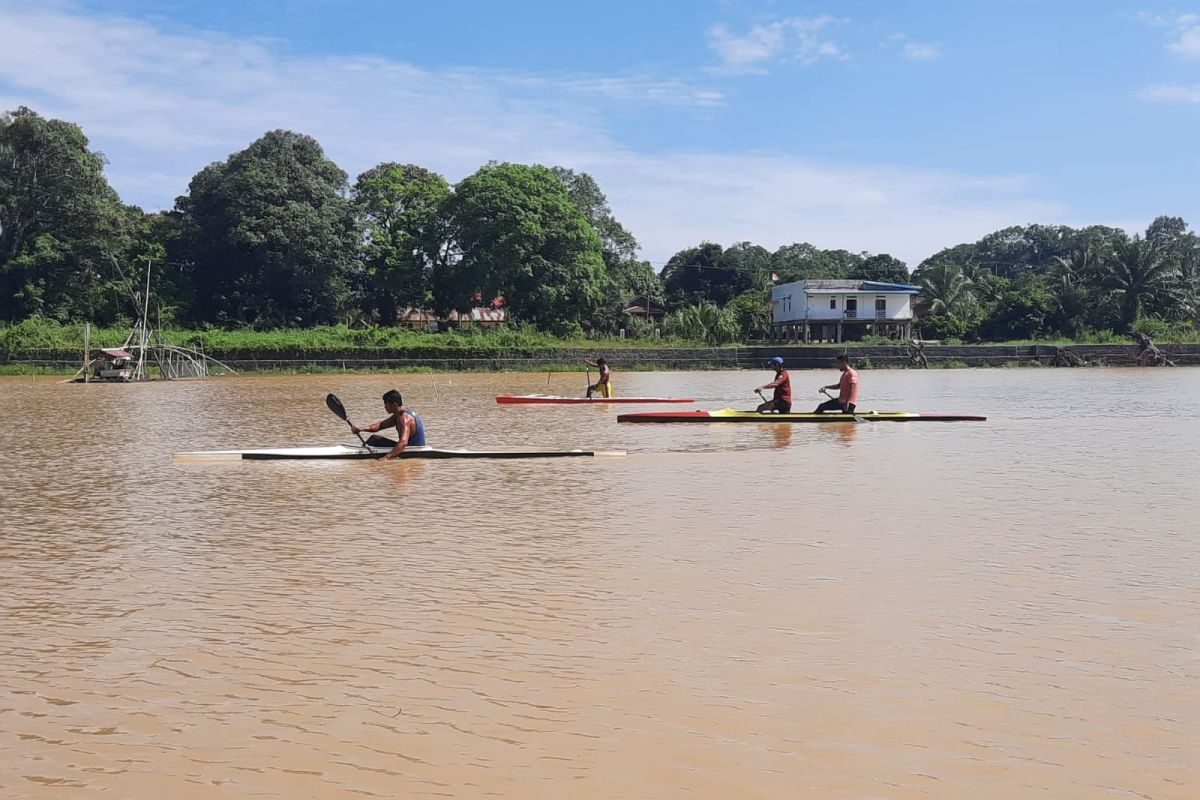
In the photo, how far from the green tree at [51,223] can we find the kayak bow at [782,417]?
117 ft

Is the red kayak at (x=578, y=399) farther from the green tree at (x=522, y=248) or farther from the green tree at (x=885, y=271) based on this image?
the green tree at (x=885, y=271)

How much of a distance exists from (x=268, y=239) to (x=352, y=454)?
37.0 metres

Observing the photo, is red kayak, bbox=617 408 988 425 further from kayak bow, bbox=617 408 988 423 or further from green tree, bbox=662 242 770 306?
green tree, bbox=662 242 770 306

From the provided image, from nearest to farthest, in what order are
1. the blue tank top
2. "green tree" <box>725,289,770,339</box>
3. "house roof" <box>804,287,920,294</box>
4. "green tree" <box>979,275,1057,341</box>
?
the blue tank top → "green tree" <box>979,275,1057,341</box> → "green tree" <box>725,289,770,339</box> → "house roof" <box>804,287,920,294</box>

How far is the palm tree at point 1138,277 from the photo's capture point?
52.8 meters

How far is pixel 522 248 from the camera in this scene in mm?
45062

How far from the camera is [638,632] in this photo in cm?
524

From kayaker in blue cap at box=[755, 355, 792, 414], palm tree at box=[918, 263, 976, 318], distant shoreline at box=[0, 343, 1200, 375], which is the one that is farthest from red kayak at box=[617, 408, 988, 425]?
palm tree at box=[918, 263, 976, 318]

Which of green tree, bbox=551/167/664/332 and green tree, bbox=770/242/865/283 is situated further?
green tree, bbox=770/242/865/283

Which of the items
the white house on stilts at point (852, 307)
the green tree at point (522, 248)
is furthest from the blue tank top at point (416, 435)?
the white house on stilts at point (852, 307)

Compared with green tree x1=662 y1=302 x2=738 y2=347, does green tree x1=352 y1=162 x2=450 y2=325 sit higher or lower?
higher

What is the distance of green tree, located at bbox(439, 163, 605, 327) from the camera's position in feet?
148

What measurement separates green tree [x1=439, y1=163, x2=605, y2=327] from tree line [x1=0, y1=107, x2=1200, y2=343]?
0.08 meters

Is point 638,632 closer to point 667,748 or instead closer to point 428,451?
point 667,748
